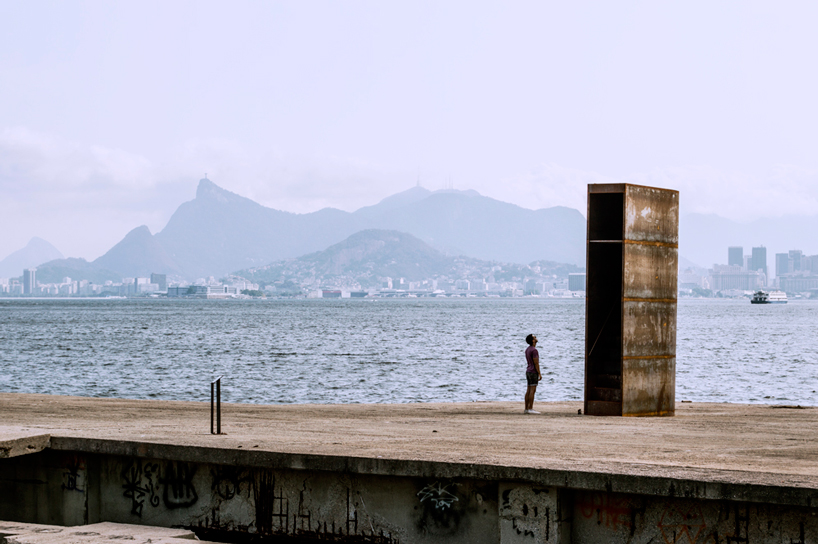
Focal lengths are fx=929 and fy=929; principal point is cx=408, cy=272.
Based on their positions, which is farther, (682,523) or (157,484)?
(157,484)

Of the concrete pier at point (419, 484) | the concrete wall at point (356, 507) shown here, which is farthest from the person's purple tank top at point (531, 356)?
the concrete wall at point (356, 507)

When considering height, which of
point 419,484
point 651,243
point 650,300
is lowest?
point 419,484

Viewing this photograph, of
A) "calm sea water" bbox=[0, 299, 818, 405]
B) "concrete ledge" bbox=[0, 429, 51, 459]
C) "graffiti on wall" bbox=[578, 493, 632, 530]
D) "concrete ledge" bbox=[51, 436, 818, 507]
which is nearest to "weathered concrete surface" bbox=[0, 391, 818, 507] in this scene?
"concrete ledge" bbox=[51, 436, 818, 507]

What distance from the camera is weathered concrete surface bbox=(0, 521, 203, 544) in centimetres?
841

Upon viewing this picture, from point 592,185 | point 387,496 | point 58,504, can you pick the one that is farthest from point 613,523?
point 592,185

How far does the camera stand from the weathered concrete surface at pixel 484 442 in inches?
314

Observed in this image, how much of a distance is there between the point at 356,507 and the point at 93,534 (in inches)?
98.2

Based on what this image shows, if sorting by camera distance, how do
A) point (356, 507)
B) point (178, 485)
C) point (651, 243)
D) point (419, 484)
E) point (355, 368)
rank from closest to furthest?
point (419, 484) < point (356, 507) < point (178, 485) < point (651, 243) < point (355, 368)

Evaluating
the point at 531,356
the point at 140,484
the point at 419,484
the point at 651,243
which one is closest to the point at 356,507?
the point at 419,484

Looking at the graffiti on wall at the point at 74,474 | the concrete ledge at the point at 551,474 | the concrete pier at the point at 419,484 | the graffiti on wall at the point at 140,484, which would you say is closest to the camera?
the concrete ledge at the point at 551,474

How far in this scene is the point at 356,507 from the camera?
9.02 meters

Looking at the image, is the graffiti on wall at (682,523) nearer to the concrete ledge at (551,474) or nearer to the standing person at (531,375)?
the concrete ledge at (551,474)

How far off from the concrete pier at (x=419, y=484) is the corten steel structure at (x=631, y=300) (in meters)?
4.00

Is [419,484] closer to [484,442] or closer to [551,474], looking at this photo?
[551,474]
